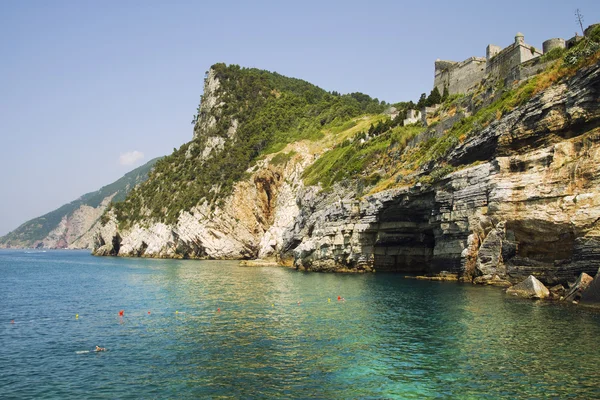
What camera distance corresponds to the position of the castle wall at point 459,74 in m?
70.9

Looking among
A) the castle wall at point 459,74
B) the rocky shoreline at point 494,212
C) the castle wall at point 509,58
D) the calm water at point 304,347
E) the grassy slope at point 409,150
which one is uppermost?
the castle wall at point 459,74

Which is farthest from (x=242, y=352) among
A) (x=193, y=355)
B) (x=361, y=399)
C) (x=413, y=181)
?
(x=413, y=181)

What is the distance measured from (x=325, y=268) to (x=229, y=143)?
74144 millimetres

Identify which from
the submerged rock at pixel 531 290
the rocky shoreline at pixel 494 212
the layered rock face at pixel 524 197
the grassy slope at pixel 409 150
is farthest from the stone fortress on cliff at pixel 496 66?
the submerged rock at pixel 531 290

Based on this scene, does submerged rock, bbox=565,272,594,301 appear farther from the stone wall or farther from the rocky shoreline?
the stone wall

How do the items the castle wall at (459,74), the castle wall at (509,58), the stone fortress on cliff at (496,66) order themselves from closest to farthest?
the stone fortress on cliff at (496,66) < the castle wall at (509,58) < the castle wall at (459,74)

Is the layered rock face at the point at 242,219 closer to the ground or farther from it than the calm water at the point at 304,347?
farther from it

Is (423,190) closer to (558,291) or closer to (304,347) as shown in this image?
(558,291)

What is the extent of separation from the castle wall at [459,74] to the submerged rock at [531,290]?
147 feet

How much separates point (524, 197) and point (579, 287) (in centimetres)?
887

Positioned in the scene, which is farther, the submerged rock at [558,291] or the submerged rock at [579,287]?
the submerged rock at [558,291]

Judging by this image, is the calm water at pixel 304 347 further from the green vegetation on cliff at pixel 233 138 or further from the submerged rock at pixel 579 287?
the green vegetation on cliff at pixel 233 138

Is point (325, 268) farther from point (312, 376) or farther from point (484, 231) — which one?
point (312, 376)

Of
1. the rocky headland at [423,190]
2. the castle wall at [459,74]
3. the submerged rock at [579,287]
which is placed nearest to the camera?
the submerged rock at [579,287]
